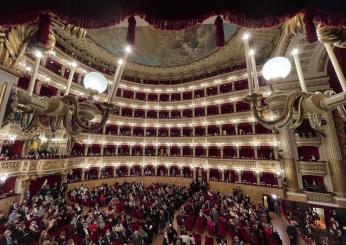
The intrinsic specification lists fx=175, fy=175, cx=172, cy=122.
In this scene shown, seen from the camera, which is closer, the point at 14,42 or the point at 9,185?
the point at 14,42

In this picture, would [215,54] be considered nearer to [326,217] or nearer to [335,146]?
[335,146]

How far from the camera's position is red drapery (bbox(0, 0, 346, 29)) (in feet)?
5.08

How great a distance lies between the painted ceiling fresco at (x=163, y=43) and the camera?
18.7m

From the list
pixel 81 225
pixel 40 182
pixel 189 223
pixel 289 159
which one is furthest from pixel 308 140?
pixel 40 182

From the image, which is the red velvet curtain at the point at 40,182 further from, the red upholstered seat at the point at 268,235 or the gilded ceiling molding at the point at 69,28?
the gilded ceiling molding at the point at 69,28

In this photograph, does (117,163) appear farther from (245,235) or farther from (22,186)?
(245,235)

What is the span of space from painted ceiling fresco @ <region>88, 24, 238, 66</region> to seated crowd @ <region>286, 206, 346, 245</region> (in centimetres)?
1566

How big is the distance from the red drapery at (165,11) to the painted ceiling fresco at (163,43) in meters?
17.6

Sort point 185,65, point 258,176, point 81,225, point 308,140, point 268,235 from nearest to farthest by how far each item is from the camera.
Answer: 1. point 268,235
2. point 81,225
3. point 308,140
4. point 258,176
5. point 185,65

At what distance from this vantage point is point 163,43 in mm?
22234

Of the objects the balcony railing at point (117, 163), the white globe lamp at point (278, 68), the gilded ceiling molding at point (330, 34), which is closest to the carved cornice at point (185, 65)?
the balcony railing at point (117, 163)

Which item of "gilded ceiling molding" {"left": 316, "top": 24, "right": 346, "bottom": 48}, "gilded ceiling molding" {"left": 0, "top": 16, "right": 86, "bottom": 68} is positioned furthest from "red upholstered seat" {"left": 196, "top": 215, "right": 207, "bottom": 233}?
"gilded ceiling molding" {"left": 0, "top": 16, "right": 86, "bottom": 68}

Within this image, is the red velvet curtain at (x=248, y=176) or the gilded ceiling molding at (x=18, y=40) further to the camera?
the red velvet curtain at (x=248, y=176)

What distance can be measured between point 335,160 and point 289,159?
8.78ft
